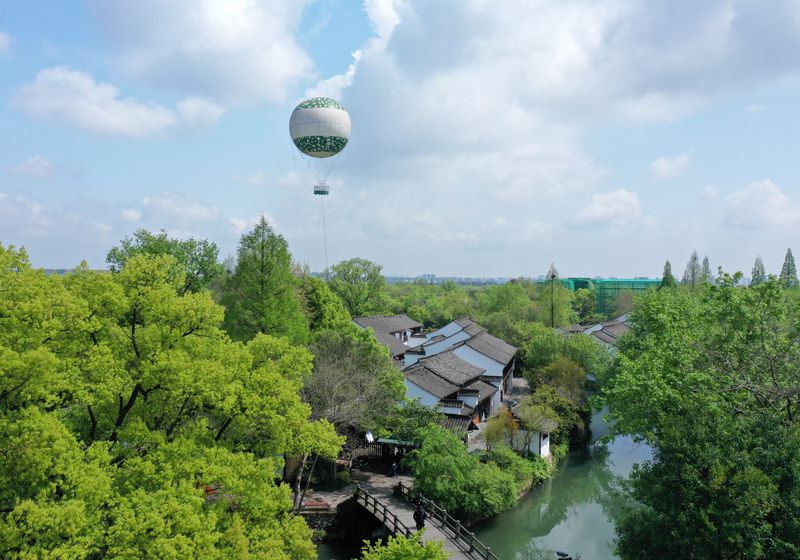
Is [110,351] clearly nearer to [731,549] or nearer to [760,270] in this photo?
[731,549]

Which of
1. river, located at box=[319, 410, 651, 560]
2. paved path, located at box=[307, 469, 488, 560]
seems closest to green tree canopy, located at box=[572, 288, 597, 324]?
river, located at box=[319, 410, 651, 560]

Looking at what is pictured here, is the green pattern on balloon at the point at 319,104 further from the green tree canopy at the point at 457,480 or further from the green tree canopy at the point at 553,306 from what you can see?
the green tree canopy at the point at 553,306

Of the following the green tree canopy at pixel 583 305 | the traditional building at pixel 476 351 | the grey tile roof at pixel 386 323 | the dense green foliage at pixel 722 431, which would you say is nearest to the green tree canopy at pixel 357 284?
the grey tile roof at pixel 386 323

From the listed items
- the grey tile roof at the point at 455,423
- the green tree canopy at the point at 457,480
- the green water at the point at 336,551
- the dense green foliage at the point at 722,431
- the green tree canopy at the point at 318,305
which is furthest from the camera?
the green tree canopy at the point at 318,305

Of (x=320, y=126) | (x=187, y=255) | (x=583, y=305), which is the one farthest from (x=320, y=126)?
(x=583, y=305)

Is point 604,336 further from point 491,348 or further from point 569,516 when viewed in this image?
point 569,516
